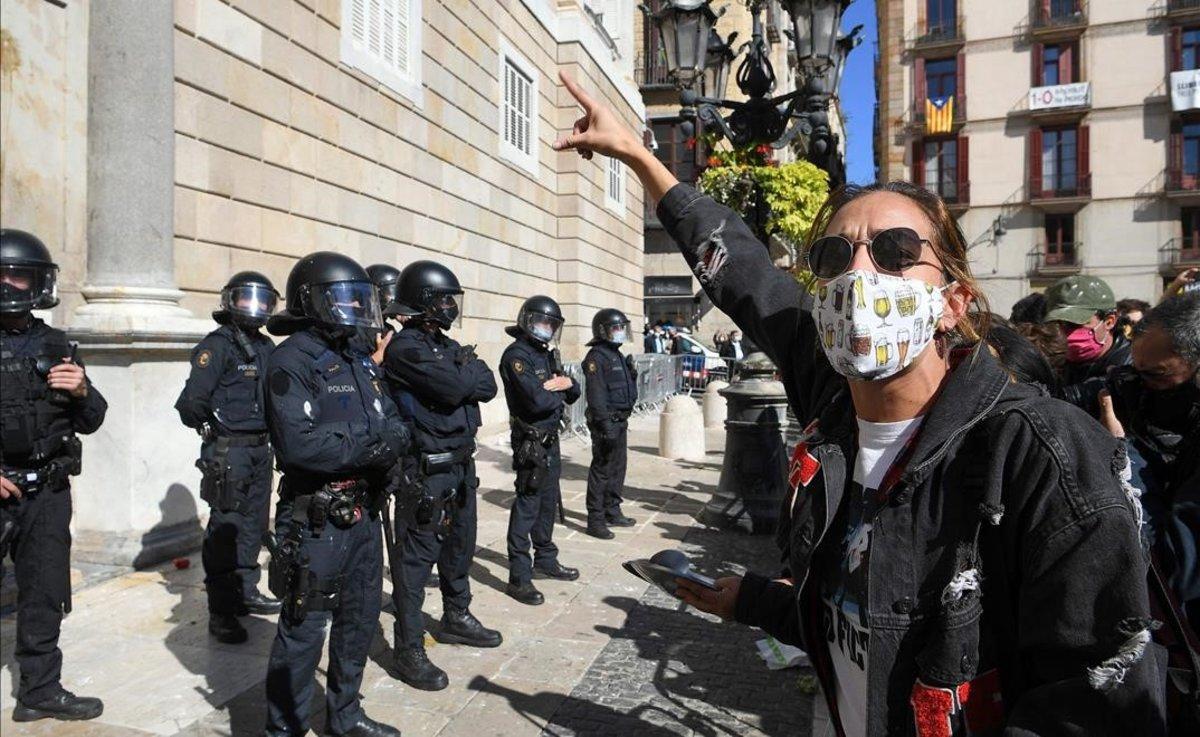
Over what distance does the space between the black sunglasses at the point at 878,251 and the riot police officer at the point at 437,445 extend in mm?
3335

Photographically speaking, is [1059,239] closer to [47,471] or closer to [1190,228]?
[1190,228]

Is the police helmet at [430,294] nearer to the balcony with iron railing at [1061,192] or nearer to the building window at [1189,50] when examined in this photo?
the balcony with iron railing at [1061,192]

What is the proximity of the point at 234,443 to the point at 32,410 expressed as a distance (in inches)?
55.4

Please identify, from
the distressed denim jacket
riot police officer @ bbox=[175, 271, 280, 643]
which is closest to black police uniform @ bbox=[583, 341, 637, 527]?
riot police officer @ bbox=[175, 271, 280, 643]

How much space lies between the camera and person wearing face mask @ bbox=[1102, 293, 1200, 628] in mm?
2258

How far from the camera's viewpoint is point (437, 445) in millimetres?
4711

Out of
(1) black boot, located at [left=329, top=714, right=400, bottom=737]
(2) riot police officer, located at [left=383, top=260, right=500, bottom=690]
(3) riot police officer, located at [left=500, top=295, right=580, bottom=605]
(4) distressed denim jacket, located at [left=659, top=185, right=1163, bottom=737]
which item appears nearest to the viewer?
(4) distressed denim jacket, located at [left=659, top=185, right=1163, bottom=737]

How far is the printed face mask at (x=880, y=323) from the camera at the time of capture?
1446 mm

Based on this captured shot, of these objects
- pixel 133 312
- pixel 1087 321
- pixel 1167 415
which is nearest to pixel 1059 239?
pixel 1087 321

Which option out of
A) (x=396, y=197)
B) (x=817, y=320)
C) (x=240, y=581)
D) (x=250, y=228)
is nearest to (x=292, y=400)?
(x=240, y=581)

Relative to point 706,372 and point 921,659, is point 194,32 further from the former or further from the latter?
point 706,372

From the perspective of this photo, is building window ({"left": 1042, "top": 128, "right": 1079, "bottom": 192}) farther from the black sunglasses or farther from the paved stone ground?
the black sunglasses

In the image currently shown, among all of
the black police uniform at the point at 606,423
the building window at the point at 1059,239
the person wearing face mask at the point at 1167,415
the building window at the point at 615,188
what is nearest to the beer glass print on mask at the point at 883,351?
the person wearing face mask at the point at 1167,415

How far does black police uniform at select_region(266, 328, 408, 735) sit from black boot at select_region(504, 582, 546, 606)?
196 centimetres
